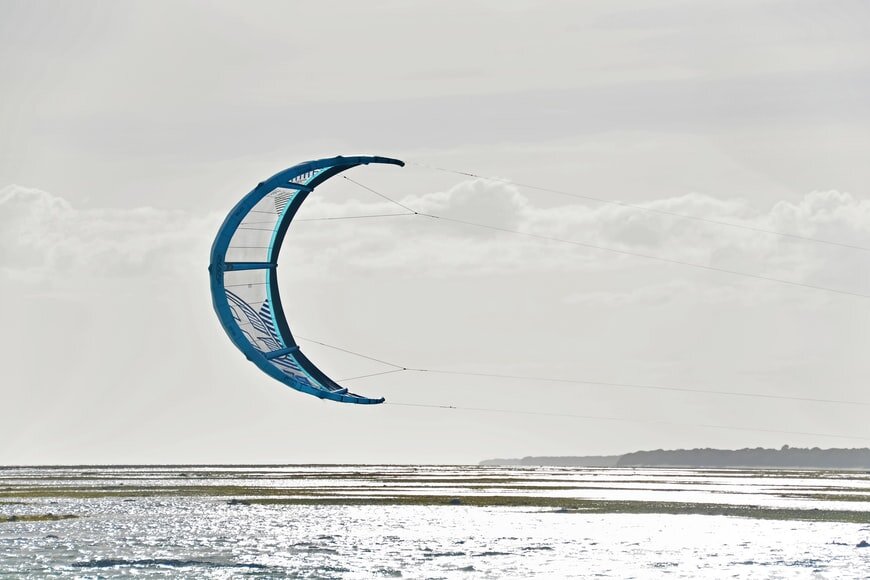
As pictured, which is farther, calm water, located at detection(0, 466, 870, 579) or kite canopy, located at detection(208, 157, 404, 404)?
kite canopy, located at detection(208, 157, 404, 404)

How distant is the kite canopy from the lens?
146 feet

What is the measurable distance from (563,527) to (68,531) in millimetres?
17196

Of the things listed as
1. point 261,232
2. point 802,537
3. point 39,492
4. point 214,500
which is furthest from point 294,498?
point 802,537

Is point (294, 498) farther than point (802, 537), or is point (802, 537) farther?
point (294, 498)

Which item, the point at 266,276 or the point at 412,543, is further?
the point at 266,276

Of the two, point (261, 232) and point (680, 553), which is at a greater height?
point (261, 232)

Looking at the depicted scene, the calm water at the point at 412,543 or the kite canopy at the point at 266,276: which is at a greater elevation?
the kite canopy at the point at 266,276

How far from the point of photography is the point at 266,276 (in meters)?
46.9

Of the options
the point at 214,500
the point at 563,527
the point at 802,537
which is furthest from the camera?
the point at 214,500

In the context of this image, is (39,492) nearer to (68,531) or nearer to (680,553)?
(68,531)

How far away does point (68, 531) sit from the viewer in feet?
138

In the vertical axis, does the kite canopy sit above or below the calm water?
above

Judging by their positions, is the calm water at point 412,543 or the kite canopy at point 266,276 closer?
the calm water at point 412,543

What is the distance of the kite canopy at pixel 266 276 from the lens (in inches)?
1753
